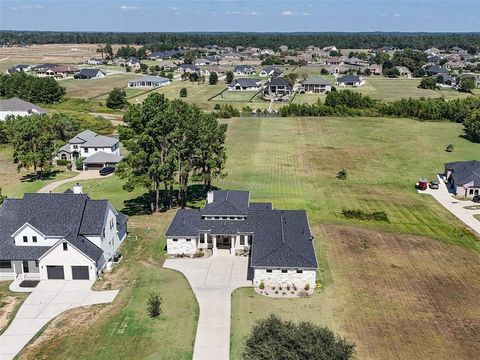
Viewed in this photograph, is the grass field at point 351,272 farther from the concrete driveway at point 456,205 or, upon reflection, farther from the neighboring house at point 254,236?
the neighboring house at point 254,236

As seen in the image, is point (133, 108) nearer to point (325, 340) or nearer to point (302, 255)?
point (302, 255)

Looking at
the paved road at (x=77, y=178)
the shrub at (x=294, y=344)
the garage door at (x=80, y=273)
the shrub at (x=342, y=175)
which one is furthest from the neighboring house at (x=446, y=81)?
the shrub at (x=294, y=344)

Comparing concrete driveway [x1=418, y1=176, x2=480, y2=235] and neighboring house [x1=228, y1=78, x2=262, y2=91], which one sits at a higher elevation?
neighboring house [x1=228, y1=78, x2=262, y2=91]

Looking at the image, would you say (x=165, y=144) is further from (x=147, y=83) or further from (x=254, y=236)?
(x=147, y=83)

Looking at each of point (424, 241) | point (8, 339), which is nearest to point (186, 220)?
point (8, 339)

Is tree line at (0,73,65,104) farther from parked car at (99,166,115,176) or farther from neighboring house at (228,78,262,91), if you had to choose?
parked car at (99,166,115,176)

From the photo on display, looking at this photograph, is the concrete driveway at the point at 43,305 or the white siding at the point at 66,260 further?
the white siding at the point at 66,260

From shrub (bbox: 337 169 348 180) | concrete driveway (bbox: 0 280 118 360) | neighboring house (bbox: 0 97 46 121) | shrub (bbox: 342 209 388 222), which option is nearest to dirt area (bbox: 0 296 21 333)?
concrete driveway (bbox: 0 280 118 360)

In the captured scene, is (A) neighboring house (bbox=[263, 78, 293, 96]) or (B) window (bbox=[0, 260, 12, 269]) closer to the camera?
(B) window (bbox=[0, 260, 12, 269])

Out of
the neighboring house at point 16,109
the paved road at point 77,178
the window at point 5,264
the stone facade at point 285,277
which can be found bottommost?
the paved road at point 77,178
